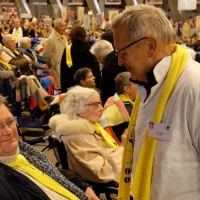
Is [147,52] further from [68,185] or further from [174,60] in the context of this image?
[68,185]

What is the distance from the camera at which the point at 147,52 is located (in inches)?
54.7

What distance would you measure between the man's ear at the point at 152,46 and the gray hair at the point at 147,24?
2 cm

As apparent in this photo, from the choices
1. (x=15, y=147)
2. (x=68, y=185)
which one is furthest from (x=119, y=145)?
(x=15, y=147)

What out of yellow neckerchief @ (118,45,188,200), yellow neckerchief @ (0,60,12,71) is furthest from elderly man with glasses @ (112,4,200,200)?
yellow neckerchief @ (0,60,12,71)

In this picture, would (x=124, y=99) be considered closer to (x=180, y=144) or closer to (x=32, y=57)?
(x=180, y=144)

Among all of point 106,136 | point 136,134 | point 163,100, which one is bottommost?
point 106,136

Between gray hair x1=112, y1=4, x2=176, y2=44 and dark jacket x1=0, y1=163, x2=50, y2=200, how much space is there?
0.82 meters

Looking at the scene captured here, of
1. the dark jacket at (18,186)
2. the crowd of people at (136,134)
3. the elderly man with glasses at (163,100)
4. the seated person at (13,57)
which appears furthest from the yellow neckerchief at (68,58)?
the elderly man with glasses at (163,100)

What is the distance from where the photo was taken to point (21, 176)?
1820 millimetres

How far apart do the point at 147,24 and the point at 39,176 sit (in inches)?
38.5

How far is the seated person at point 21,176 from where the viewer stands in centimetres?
177

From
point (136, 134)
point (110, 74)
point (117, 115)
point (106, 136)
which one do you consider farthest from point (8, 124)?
point (110, 74)

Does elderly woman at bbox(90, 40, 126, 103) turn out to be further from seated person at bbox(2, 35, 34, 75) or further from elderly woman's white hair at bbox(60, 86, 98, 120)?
seated person at bbox(2, 35, 34, 75)

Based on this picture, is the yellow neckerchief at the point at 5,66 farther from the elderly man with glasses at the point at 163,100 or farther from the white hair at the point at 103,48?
the elderly man with glasses at the point at 163,100
